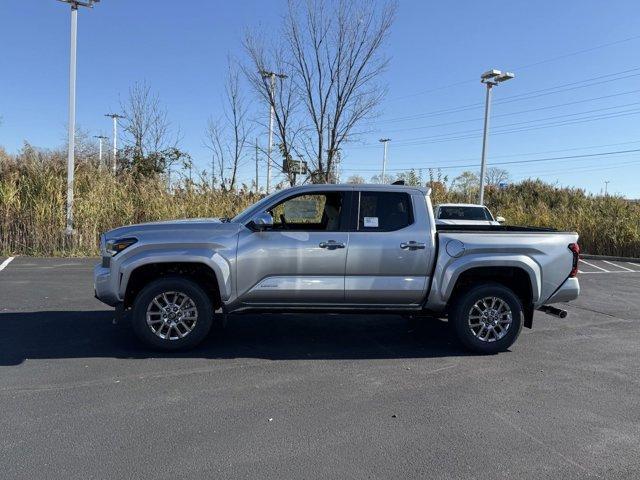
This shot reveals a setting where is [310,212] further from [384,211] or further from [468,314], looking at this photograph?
[468,314]

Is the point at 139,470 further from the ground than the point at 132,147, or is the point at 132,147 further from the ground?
the point at 132,147

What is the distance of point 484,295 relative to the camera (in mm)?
5840

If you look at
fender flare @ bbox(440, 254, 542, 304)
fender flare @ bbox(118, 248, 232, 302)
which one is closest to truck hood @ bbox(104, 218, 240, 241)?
fender flare @ bbox(118, 248, 232, 302)

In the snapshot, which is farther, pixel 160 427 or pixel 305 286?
pixel 305 286

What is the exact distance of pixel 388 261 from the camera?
18.8 feet

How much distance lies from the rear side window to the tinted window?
31.9 feet

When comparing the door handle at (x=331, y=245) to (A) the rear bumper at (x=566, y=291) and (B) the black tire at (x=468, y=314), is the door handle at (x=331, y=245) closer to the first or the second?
(B) the black tire at (x=468, y=314)

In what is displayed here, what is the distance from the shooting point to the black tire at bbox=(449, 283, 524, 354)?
582 centimetres

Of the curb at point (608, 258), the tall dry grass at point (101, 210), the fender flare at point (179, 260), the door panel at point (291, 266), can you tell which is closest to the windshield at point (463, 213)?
the curb at point (608, 258)

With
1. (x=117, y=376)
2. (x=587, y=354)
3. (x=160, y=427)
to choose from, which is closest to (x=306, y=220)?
(x=117, y=376)

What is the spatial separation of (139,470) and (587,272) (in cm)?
1381

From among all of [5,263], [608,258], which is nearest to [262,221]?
[5,263]

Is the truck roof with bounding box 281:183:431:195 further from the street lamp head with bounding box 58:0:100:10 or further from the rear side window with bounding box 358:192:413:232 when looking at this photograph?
the street lamp head with bounding box 58:0:100:10

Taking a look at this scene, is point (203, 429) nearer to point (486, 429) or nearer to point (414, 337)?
point (486, 429)
